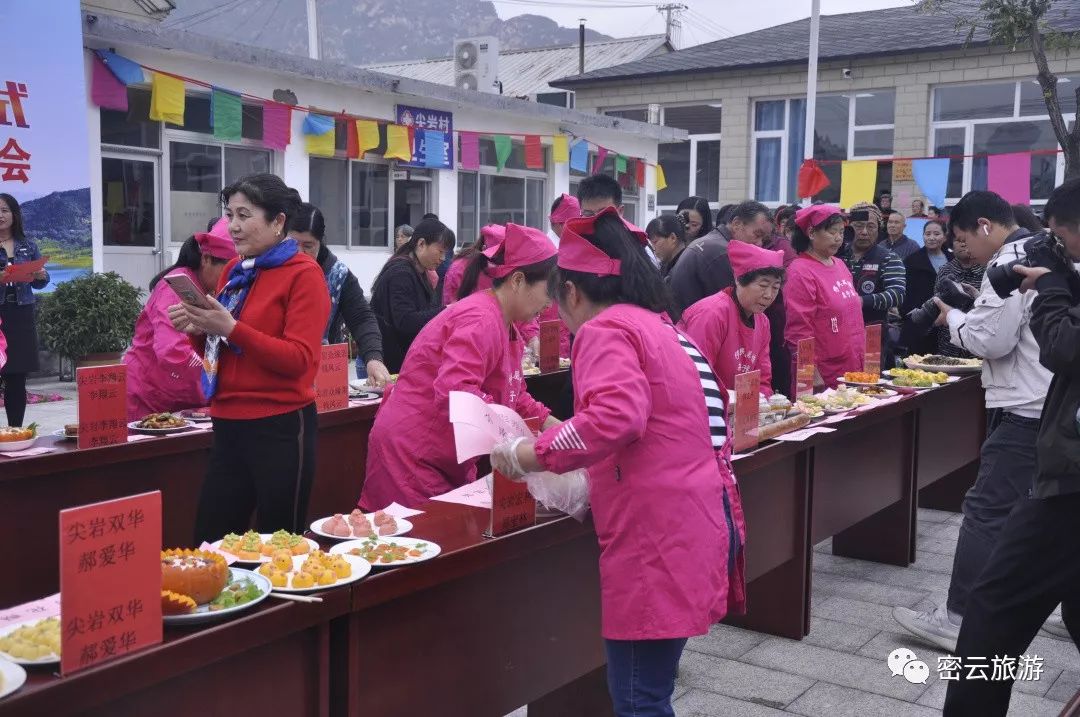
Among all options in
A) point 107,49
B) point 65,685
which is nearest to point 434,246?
point 65,685

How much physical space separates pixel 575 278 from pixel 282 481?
117 centimetres

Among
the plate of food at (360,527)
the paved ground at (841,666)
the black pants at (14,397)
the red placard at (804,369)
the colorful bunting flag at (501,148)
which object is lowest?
the paved ground at (841,666)

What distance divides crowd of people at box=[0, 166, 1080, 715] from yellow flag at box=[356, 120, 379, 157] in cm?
735

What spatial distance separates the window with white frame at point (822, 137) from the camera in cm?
1728

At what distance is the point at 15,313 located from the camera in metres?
6.33

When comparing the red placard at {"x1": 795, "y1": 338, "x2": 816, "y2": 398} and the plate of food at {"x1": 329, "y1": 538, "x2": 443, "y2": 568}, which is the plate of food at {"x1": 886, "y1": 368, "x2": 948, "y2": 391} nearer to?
the red placard at {"x1": 795, "y1": 338, "x2": 816, "y2": 398}

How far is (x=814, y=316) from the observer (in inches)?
204

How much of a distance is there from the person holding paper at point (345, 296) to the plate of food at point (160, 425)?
36.8 inches

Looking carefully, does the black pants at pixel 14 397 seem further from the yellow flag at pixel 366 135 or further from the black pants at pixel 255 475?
the yellow flag at pixel 366 135

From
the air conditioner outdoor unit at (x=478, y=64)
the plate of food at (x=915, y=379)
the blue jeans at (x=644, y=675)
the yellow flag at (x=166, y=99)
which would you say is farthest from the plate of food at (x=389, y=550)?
the air conditioner outdoor unit at (x=478, y=64)

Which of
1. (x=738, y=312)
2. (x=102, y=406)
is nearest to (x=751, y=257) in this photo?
(x=738, y=312)

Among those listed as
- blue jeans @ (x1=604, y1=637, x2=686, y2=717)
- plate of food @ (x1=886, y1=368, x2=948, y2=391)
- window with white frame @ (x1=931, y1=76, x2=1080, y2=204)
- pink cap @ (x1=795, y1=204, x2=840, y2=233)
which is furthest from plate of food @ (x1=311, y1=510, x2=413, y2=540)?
window with white frame @ (x1=931, y1=76, x2=1080, y2=204)

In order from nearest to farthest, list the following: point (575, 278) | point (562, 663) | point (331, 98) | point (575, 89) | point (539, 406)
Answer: point (575, 278) < point (562, 663) < point (539, 406) < point (331, 98) < point (575, 89)

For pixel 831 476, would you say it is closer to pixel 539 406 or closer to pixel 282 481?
pixel 539 406
